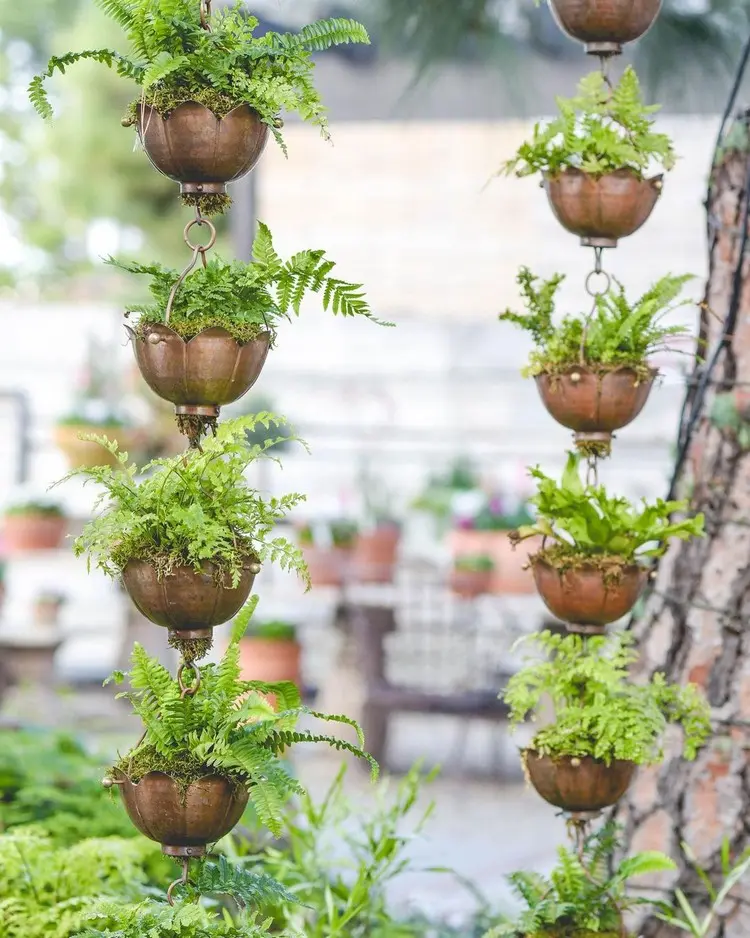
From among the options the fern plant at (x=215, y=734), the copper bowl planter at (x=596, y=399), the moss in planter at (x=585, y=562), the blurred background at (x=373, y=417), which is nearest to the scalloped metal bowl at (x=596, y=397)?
the copper bowl planter at (x=596, y=399)

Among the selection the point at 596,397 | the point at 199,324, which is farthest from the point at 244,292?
the point at 596,397

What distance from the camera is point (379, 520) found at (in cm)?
550

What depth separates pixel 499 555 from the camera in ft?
16.6

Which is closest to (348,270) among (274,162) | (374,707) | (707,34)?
(274,162)

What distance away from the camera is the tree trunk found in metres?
2.13

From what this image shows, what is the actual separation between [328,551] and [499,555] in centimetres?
72

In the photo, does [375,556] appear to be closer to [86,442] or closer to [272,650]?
[272,650]

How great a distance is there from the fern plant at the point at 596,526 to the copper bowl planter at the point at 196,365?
1.66ft

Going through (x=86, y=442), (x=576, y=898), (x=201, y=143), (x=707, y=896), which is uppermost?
(x=201, y=143)

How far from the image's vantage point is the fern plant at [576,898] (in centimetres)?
171

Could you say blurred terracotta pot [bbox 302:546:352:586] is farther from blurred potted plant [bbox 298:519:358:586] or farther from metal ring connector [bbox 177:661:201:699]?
metal ring connector [bbox 177:661:201:699]

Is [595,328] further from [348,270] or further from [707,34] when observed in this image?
[348,270]

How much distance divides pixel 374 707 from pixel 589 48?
3.41 metres

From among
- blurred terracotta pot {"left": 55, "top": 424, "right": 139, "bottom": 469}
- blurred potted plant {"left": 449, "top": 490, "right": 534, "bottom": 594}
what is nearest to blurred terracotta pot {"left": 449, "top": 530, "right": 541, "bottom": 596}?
→ blurred potted plant {"left": 449, "top": 490, "right": 534, "bottom": 594}
